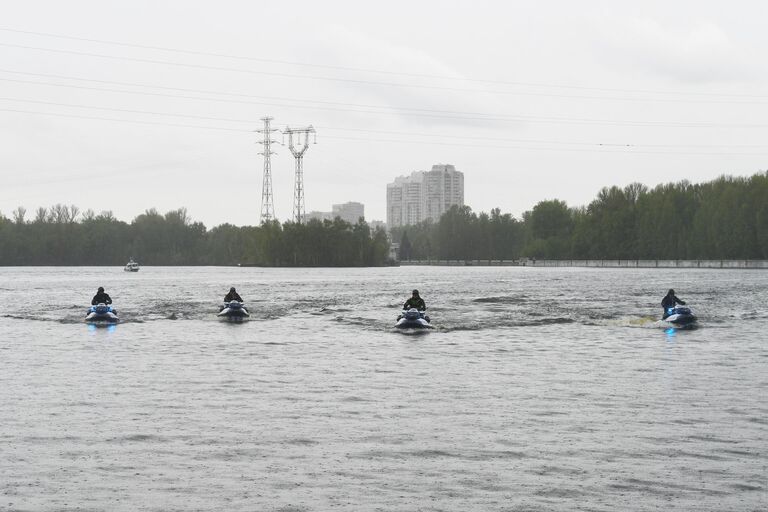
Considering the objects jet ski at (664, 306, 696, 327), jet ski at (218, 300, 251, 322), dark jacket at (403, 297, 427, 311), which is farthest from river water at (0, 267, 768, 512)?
jet ski at (218, 300, 251, 322)

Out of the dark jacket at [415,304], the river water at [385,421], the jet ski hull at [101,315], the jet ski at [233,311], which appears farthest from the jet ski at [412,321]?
the jet ski hull at [101,315]

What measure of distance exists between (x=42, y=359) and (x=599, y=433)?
85.7 feet

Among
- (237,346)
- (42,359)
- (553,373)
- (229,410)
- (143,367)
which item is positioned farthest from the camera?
(237,346)

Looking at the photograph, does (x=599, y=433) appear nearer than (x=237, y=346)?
Yes

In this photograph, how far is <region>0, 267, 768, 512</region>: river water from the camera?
17.5 meters

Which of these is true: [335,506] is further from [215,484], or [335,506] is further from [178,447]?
[178,447]

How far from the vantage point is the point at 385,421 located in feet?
80.0

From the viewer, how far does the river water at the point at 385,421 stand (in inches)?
689

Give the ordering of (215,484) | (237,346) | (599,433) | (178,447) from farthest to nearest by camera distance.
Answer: (237,346) < (599,433) < (178,447) < (215,484)

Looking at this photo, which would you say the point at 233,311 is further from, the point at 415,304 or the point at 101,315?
the point at 415,304

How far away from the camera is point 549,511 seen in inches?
640

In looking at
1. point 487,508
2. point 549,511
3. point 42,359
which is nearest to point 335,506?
point 487,508

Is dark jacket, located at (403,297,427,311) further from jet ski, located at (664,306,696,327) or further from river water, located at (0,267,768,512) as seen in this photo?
jet ski, located at (664,306,696,327)

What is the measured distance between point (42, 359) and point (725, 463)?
97.3 ft
